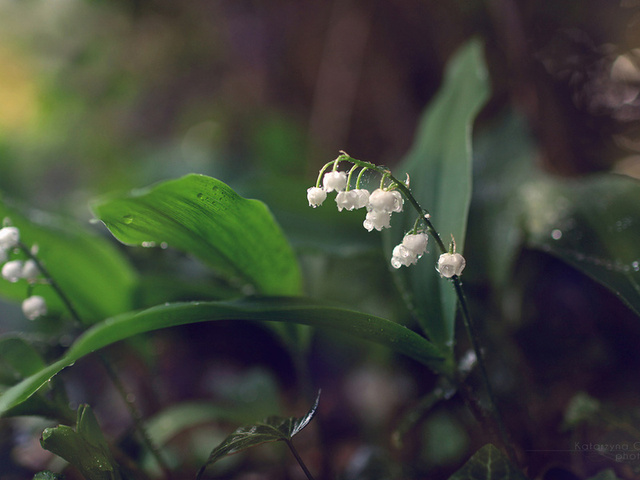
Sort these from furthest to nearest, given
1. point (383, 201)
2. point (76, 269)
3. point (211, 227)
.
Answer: point (76, 269), point (211, 227), point (383, 201)

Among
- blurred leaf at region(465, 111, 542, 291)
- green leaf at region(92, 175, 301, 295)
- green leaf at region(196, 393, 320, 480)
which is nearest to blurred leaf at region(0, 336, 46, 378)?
green leaf at region(92, 175, 301, 295)

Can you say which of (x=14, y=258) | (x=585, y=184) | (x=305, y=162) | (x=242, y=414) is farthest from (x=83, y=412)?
(x=305, y=162)

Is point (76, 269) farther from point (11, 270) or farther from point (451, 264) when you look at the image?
point (451, 264)

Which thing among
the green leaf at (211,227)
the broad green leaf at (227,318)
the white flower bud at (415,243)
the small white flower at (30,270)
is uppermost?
the white flower bud at (415,243)

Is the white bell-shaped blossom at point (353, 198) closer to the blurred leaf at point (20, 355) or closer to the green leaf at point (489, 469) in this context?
the green leaf at point (489, 469)

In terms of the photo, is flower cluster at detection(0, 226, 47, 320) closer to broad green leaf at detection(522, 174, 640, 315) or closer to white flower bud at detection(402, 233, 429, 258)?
white flower bud at detection(402, 233, 429, 258)

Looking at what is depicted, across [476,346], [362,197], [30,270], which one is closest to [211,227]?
[362,197]

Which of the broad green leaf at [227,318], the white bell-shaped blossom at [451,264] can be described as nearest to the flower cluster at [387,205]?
the white bell-shaped blossom at [451,264]
